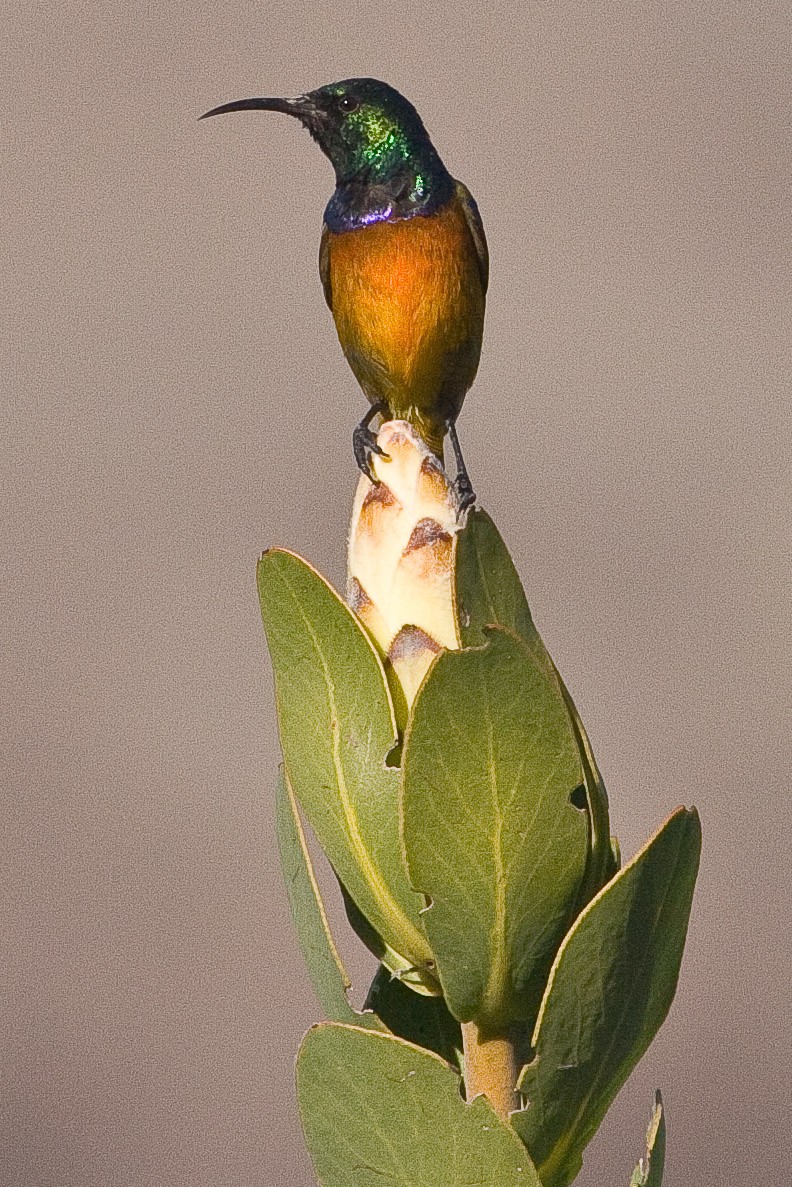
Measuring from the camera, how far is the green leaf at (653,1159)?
2.08ft

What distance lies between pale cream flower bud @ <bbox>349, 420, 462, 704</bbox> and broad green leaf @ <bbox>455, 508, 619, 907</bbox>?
12mm

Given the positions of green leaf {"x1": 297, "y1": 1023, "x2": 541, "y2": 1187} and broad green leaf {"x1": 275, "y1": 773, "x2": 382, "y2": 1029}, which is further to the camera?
broad green leaf {"x1": 275, "y1": 773, "x2": 382, "y2": 1029}

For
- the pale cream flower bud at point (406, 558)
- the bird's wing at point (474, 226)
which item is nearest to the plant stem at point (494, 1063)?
the pale cream flower bud at point (406, 558)

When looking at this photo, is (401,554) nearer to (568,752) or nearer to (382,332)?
(568,752)

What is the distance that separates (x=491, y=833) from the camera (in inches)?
23.7

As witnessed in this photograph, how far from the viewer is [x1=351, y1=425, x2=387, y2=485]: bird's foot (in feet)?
2.20

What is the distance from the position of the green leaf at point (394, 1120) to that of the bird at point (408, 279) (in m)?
0.88

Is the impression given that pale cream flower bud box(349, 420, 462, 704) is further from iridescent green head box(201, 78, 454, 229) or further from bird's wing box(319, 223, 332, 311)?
A: bird's wing box(319, 223, 332, 311)

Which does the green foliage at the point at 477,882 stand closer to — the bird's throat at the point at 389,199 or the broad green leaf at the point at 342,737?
the broad green leaf at the point at 342,737

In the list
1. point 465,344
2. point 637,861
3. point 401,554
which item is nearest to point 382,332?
point 465,344

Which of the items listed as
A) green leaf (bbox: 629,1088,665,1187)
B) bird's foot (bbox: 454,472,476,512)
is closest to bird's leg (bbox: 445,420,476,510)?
bird's foot (bbox: 454,472,476,512)

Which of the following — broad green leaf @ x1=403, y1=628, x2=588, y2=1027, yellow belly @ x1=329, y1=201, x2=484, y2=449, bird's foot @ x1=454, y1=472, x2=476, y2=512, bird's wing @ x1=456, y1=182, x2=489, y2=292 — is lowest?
broad green leaf @ x1=403, y1=628, x2=588, y2=1027

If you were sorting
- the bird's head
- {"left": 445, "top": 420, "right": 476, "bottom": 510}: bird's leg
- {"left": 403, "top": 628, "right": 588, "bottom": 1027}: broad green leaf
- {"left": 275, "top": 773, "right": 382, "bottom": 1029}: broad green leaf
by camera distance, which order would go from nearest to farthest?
{"left": 403, "top": 628, "right": 588, "bottom": 1027}: broad green leaf < {"left": 275, "top": 773, "right": 382, "bottom": 1029}: broad green leaf < {"left": 445, "top": 420, "right": 476, "bottom": 510}: bird's leg < the bird's head

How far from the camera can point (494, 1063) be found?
2.14 ft
